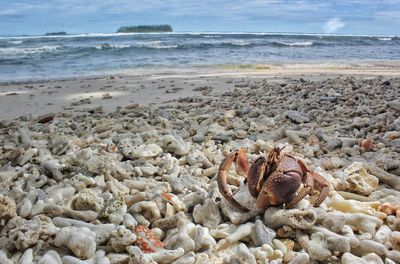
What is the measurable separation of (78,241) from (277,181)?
1.14m

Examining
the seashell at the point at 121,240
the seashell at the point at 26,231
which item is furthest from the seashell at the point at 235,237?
the seashell at the point at 26,231

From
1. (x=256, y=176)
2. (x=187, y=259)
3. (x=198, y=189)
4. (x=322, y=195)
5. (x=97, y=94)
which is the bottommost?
(x=97, y=94)

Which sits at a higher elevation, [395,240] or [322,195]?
[322,195]

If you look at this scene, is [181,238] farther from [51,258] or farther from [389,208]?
[389,208]

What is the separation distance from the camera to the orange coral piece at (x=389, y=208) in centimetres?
264

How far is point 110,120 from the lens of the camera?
557cm

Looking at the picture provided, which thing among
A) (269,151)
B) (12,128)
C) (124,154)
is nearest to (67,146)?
(124,154)

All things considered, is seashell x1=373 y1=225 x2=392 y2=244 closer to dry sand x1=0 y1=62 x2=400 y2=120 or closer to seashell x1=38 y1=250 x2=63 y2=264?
seashell x1=38 y1=250 x2=63 y2=264

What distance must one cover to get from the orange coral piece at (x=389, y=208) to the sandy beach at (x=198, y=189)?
1cm

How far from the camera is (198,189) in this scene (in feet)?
9.76

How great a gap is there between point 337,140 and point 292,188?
1910 mm

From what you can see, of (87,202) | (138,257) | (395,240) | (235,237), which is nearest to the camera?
(138,257)

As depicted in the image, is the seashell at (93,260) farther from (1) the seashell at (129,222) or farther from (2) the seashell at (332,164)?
(2) the seashell at (332,164)

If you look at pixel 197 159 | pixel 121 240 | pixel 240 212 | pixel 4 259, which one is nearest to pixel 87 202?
pixel 121 240
